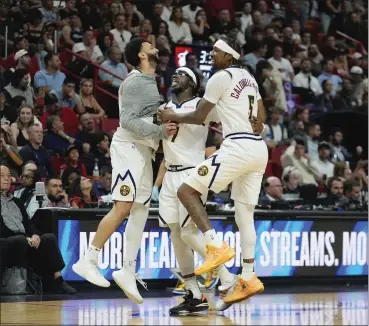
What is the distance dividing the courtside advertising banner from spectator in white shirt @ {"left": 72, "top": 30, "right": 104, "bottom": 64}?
6062mm

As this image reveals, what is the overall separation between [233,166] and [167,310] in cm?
163

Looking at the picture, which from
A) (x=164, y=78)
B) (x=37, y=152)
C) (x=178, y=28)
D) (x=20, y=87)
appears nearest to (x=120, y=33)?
(x=164, y=78)

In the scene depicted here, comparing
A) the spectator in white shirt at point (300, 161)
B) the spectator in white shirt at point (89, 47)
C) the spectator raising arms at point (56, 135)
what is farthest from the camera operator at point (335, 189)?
the spectator in white shirt at point (89, 47)

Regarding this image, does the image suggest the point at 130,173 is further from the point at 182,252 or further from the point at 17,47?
the point at 17,47

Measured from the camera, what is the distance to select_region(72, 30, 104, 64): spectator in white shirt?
59.0 ft

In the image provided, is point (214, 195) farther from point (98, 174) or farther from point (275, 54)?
point (275, 54)

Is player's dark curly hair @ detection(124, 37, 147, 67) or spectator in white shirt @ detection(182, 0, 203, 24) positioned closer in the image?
player's dark curly hair @ detection(124, 37, 147, 67)

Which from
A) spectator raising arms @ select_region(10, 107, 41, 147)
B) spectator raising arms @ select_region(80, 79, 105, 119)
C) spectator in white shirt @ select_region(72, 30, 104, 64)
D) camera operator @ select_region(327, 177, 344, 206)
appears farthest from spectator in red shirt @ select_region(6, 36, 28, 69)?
camera operator @ select_region(327, 177, 344, 206)

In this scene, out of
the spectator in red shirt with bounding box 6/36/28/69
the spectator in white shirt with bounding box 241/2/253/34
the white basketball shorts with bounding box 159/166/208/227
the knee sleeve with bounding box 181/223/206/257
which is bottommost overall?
the knee sleeve with bounding box 181/223/206/257

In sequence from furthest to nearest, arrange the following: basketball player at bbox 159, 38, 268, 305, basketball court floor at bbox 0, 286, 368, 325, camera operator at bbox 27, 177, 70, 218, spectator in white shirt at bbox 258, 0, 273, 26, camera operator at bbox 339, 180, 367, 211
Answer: spectator in white shirt at bbox 258, 0, 273, 26
camera operator at bbox 339, 180, 367, 211
camera operator at bbox 27, 177, 70, 218
basketball player at bbox 159, 38, 268, 305
basketball court floor at bbox 0, 286, 368, 325

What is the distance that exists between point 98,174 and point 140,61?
516cm

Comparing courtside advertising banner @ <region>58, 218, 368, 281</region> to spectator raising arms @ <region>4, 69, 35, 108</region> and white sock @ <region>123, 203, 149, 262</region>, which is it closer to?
white sock @ <region>123, 203, 149, 262</region>

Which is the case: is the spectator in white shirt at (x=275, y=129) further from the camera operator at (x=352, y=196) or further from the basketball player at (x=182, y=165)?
the basketball player at (x=182, y=165)

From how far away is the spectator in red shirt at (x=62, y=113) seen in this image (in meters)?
15.8
